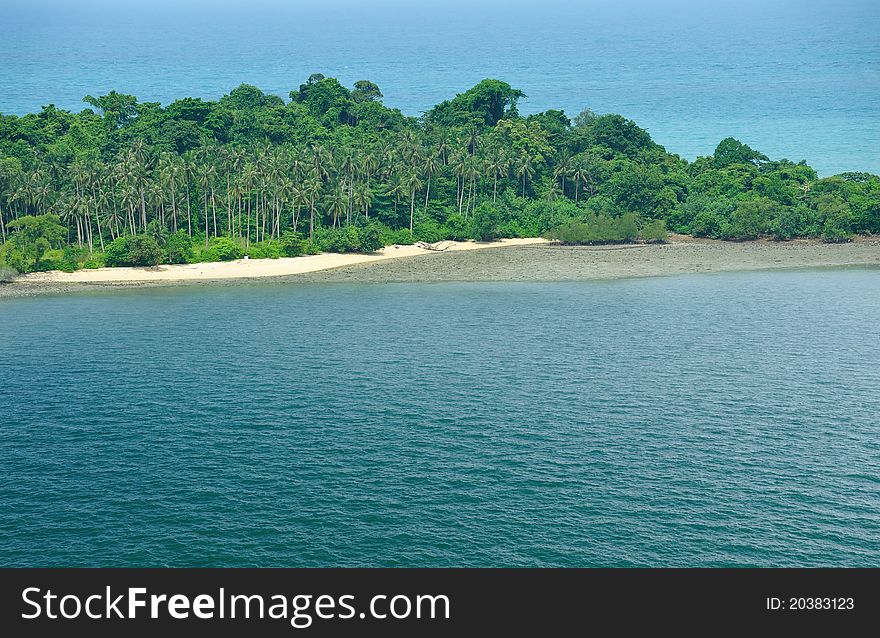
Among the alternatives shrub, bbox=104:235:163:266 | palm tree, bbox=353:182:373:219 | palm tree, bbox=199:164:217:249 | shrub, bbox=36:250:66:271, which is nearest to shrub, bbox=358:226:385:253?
palm tree, bbox=353:182:373:219

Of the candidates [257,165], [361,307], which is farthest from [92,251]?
[361,307]

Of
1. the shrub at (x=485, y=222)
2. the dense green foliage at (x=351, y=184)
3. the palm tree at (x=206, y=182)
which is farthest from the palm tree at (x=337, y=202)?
the shrub at (x=485, y=222)

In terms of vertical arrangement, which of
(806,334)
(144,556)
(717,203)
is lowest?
(144,556)

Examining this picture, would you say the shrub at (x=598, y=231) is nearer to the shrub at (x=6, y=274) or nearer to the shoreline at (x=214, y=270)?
the shoreline at (x=214, y=270)

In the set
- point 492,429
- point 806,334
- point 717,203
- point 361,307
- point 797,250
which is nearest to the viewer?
point 492,429

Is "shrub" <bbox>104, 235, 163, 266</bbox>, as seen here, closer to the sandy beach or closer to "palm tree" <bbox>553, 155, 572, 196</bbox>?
the sandy beach

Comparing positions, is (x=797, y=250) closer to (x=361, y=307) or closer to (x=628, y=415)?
(x=361, y=307)
